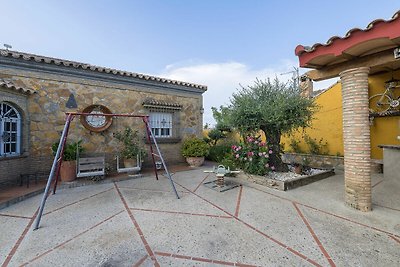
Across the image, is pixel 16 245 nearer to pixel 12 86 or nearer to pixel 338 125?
pixel 12 86

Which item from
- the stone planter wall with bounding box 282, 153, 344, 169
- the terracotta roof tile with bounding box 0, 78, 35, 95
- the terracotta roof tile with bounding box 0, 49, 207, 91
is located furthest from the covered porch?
the terracotta roof tile with bounding box 0, 78, 35, 95

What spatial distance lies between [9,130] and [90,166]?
7.88ft

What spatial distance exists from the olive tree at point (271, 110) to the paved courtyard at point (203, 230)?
2.15m

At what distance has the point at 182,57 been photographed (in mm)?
10547

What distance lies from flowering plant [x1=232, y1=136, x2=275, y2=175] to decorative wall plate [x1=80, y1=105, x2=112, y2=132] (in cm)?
487

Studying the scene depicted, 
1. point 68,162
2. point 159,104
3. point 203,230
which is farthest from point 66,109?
point 203,230

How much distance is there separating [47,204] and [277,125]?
640cm

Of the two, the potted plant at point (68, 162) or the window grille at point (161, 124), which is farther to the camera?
the window grille at point (161, 124)

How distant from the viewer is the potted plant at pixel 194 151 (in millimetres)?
8383

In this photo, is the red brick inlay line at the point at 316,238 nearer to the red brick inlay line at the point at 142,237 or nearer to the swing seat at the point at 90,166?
the red brick inlay line at the point at 142,237

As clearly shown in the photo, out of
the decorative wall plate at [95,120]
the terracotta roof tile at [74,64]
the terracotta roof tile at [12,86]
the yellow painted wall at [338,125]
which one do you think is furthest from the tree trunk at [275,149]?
the terracotta roof tile at [12,86]

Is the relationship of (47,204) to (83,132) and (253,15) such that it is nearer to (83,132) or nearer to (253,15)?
(83,132)

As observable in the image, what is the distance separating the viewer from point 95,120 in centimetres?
688

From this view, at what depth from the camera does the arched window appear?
200 inches
